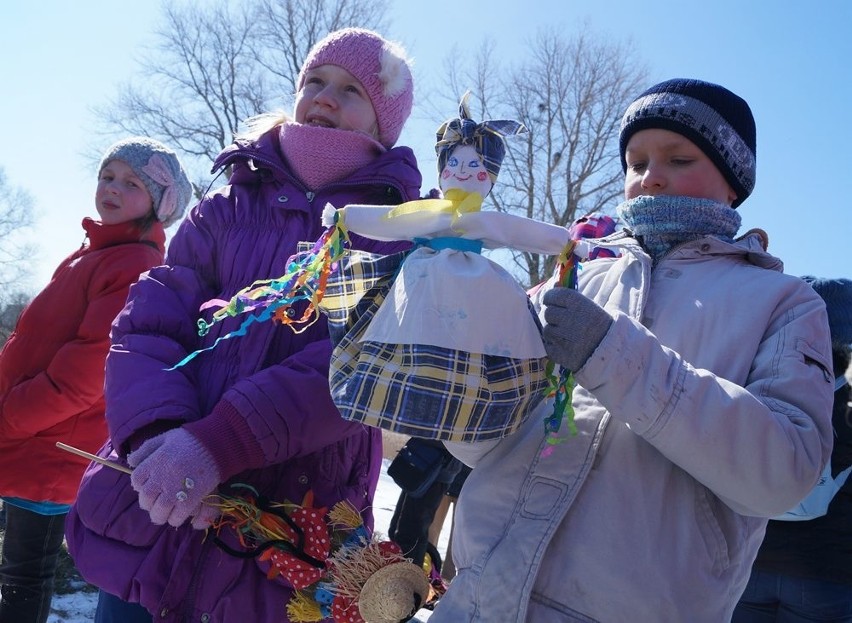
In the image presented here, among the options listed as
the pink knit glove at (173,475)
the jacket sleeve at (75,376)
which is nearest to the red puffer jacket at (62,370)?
the jacket sleeve at (75,376)

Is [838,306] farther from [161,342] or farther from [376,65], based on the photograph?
[161,342]

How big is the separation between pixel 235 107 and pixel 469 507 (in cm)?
1787

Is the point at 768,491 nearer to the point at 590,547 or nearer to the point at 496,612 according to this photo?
the point at 590,547

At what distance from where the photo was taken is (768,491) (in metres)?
1.26

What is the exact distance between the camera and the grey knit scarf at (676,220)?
160 cm

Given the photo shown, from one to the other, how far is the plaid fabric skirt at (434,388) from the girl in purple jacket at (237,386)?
14.5 inches

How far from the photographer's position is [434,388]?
130 cm

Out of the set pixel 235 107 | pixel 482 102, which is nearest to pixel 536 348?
pixel 482 102

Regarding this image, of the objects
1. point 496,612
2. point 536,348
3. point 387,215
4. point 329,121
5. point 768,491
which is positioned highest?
point 329,121

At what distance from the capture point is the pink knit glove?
5.08 feet

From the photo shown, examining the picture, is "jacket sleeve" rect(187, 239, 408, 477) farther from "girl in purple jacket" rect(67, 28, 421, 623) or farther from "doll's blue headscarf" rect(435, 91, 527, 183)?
"doll's blue headscarf" rect(435, 91, 527, 183)

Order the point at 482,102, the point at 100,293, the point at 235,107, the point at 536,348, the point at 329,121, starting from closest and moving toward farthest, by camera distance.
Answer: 1. the point at 536,348
2. the point at 329,121
3. the point at 100,293
4. the point at 482,102
5. the point at 235,107

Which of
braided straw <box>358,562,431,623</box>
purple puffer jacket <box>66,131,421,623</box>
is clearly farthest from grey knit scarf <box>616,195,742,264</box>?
braided straw <box>358,562,431,623</box>

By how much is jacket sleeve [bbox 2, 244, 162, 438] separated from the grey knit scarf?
200 cm
